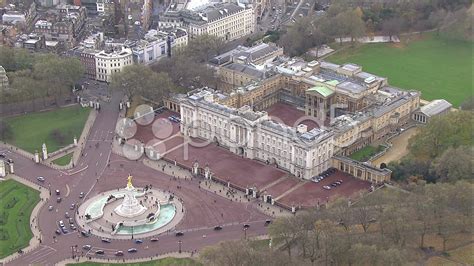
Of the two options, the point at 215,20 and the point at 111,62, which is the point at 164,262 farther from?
the point at 215,20

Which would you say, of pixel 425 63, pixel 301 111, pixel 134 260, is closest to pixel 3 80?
A: pixel 301 111

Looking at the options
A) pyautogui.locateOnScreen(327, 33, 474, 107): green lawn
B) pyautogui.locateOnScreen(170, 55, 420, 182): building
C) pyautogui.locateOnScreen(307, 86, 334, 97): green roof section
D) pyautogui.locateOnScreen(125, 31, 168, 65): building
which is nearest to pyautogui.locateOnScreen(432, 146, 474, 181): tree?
pyautogui.locateOnScreen(170, 55, 420, 182): building

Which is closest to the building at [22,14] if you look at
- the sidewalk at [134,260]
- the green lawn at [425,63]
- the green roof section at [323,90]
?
the green lawn at [425,63]

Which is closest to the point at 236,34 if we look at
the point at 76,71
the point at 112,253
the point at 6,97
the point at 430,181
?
the point at 76,71

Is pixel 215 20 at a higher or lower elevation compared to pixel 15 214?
higher

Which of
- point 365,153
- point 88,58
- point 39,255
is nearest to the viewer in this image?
point 39,255
